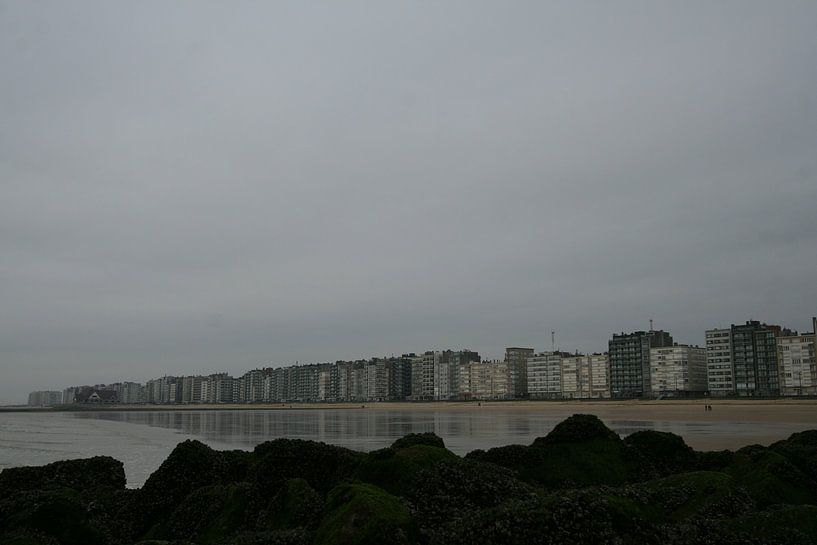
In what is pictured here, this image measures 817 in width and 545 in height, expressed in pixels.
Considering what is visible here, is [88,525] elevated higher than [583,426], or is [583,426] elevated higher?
[583,426]

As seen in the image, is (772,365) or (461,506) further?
(772,365)

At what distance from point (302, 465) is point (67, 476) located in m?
→ 6.92

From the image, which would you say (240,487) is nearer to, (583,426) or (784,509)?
(583,426)

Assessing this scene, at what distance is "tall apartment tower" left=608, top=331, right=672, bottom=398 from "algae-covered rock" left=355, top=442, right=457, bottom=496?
180 meters

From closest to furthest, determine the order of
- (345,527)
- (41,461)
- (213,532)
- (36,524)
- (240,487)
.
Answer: (345,527), (36,524), (213,532), (240,487), (41,461)

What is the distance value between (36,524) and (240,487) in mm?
3279

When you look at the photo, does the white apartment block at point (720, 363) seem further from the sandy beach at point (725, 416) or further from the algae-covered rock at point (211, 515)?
the algae-covered rock at point (211, 515)

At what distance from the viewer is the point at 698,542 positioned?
295 inches

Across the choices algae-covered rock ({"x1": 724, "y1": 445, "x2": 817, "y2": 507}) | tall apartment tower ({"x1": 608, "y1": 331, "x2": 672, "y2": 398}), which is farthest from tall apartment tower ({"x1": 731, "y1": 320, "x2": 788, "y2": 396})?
algae-covered rock ({"x1": 724, "y1": 445, "x2": 817, "y2": 507})

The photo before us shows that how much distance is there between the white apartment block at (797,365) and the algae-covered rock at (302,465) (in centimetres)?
15353

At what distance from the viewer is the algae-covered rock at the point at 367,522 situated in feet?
24.1

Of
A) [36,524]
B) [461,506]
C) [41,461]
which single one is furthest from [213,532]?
[41,461]

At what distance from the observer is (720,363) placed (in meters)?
162

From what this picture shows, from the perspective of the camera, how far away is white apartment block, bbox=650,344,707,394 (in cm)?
17049
